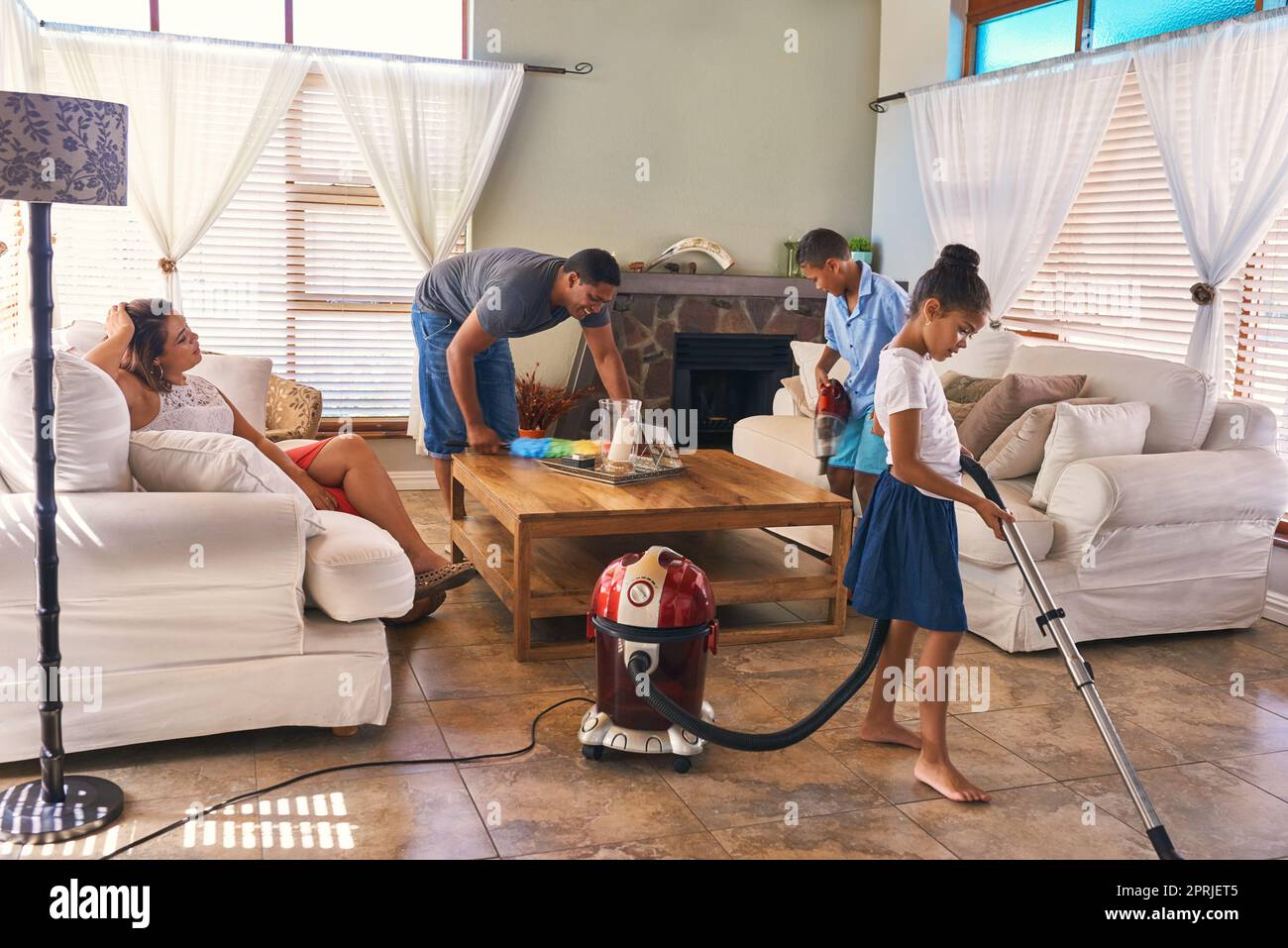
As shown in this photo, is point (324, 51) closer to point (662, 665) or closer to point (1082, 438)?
point (1082, 438)

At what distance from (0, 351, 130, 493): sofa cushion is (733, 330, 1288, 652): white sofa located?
253 centimetres

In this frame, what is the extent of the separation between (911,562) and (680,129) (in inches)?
171

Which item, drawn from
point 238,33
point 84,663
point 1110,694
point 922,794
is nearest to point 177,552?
point 84,663

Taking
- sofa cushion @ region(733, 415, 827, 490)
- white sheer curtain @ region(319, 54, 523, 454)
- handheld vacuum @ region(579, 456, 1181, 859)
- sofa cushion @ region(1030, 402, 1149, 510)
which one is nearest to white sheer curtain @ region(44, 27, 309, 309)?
white sheer curtain @ region(319, 54, 523, 454)

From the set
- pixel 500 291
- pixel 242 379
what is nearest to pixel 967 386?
pixel 500 291

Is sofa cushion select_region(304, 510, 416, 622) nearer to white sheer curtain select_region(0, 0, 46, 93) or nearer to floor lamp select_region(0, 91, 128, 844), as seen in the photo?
floor lamp select_region(0, 91, 128, 844)

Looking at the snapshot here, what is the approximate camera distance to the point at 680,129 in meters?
6.44

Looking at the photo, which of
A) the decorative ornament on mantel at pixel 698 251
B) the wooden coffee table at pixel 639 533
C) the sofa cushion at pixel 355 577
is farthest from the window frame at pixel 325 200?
the sofa cushion at pixel 355 577

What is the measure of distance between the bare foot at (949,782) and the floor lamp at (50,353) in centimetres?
175

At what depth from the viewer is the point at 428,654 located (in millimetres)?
3527

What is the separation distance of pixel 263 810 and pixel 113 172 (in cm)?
133

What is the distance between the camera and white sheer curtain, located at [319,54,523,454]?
19.2ft
